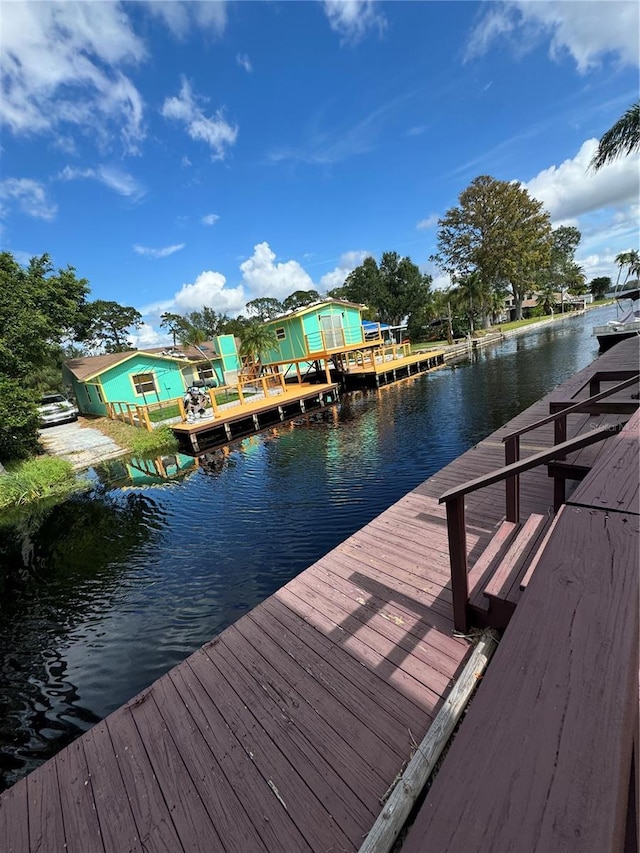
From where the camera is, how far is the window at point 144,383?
23953 millimetres

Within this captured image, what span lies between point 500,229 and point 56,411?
4407cm

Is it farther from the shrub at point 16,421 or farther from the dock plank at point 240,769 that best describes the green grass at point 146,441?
the dock plank at point 240,769

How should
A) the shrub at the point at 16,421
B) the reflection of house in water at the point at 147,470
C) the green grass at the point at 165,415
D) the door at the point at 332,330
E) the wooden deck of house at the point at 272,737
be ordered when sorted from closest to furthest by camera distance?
1. the wooden deck of house at the point at 272,737
2. the reflection of house in water at the point at 147,470
3. the shrub at the point at 16,421
4. the green grass at the point at 165,415
5. the door at the point at 332,330

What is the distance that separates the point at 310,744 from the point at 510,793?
7.57 feet

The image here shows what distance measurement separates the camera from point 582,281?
227 ft

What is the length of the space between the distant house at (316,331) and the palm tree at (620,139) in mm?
14036

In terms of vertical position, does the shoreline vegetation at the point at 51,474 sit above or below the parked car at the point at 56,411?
below

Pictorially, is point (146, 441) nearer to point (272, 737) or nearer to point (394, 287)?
point (272, 737)

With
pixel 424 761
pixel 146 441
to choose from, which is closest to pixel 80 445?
pixel 146 441

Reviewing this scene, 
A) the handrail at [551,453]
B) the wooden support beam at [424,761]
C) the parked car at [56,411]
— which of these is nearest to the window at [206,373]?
the parked car at [56,411]

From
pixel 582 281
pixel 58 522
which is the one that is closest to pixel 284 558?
pixel 58 522

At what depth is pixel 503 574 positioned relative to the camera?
2.90 meters

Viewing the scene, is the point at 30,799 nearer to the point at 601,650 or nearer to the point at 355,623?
the point at 355,623

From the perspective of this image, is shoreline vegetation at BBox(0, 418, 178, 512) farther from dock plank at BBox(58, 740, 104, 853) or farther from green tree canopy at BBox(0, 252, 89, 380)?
dock plank at BBox(58, 740, 104, 853)
